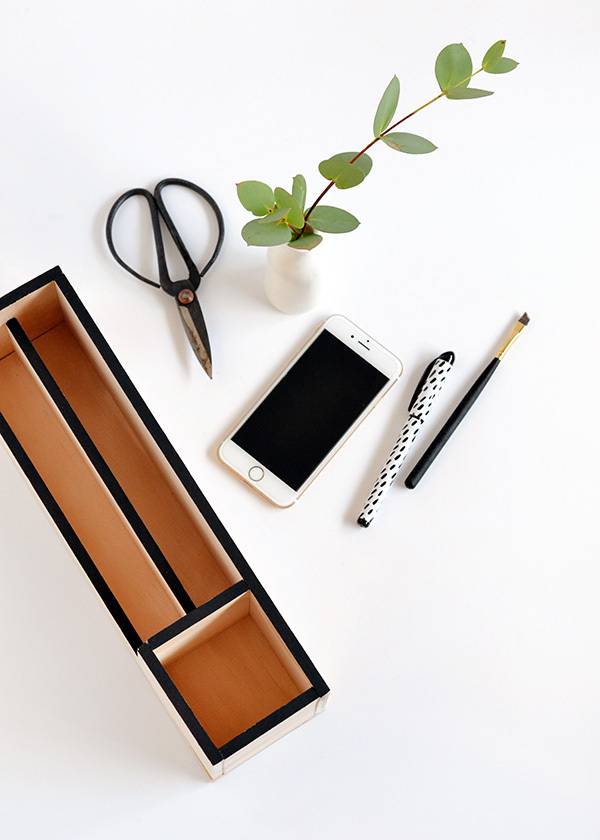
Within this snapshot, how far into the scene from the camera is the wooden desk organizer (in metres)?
0.82

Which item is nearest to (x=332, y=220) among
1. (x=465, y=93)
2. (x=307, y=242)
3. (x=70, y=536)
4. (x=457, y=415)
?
(x=307, y=242)

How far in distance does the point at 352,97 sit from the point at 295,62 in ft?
0.23

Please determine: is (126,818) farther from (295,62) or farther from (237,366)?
(295,62)

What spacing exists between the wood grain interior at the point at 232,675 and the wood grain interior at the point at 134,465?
0.04m

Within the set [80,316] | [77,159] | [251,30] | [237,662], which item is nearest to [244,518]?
[237,662]

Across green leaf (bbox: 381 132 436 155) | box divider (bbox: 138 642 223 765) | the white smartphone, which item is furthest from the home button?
green leaf (bbox: 381 132 436 155)

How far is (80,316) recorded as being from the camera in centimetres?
87

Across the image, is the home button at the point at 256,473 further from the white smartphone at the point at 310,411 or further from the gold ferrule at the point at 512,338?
the gold ferrule at the point at 512,338

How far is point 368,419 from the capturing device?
38.1 inches

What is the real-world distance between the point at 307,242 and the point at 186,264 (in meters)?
0.19

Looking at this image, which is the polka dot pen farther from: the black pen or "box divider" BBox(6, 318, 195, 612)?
"box divider" BBox(6, 318, 195, 612)

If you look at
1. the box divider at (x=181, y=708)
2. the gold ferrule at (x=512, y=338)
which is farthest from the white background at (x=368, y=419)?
the box divider at (x=181, y=708)

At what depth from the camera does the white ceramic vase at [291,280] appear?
2.94ft

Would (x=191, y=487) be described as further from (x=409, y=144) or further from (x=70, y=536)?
(x=409, y=144)
